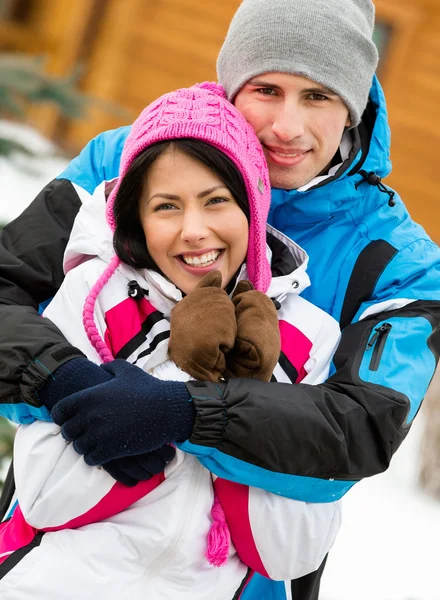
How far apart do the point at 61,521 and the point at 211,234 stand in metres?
0.78

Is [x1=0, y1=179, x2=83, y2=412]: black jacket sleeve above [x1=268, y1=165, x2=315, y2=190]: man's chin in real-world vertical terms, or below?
below

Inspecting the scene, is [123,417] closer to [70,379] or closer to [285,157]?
[70,379]

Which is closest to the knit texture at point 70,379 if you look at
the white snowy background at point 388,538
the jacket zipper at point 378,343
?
the jacket zipper at point 378,343

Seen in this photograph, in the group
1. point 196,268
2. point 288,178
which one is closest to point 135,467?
point 196,268

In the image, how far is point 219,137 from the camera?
2.26 meters

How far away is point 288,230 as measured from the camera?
2.61 meters

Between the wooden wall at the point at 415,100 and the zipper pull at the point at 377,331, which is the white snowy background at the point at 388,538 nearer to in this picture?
the zipper pull at the point at 377,331

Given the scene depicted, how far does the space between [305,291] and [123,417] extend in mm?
752

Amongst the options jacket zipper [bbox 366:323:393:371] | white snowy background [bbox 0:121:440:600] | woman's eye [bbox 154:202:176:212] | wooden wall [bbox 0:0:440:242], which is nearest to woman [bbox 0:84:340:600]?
woman's eye [bbox 154:202:176:212]

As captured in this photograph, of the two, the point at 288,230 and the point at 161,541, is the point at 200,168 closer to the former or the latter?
the point at 288,230

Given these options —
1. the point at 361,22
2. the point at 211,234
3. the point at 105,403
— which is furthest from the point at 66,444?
the point at 361,22

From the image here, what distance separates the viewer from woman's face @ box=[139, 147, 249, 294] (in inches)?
89.1

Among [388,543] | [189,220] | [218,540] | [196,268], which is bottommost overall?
[388,543]

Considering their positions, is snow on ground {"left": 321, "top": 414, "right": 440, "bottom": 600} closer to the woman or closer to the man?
the man
